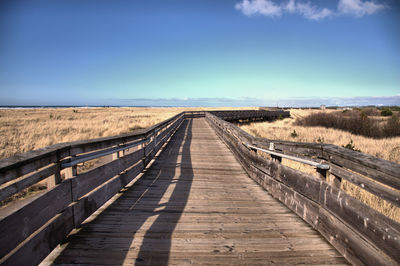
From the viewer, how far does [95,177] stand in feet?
12.3

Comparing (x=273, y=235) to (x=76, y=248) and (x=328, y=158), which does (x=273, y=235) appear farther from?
(x=76, y=248)

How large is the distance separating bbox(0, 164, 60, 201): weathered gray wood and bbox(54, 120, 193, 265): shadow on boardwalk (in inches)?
38.0

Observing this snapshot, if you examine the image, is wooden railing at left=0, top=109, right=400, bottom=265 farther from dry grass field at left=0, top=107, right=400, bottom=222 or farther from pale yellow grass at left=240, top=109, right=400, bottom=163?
pale yellow grass at left=240, top=109, right=400, bottom=163

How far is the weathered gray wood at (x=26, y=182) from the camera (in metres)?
2.05

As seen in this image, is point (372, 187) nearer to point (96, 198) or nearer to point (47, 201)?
point (47, 201)

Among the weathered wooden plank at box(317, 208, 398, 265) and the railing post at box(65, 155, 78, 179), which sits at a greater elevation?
the railing post at box(65, 155, 78, 179)

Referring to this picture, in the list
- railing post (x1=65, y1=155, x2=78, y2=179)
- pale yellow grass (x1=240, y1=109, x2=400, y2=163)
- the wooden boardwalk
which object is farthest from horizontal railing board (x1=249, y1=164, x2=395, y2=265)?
pale yellow grass (x1=240, y1=109, x2=400, y2=163)

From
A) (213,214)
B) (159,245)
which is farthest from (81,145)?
(213,214)

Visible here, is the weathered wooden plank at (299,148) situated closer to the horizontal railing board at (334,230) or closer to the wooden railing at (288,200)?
the wooden railing at (288,200)

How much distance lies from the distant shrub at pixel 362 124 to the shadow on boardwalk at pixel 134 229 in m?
17.9

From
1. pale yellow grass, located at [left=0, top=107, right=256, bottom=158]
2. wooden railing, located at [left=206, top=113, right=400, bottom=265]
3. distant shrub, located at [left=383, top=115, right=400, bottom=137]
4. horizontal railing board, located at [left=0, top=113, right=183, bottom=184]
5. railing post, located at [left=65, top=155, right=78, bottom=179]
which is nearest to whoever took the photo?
horizontal railing board, located at [left=0, top=113, right=183, bottom=184]

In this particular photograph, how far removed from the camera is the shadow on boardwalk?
2738 millimetres

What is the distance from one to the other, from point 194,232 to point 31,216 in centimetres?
205

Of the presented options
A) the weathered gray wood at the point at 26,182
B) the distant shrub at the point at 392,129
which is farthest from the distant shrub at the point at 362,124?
the weathered gray wood at the point at 26,182
